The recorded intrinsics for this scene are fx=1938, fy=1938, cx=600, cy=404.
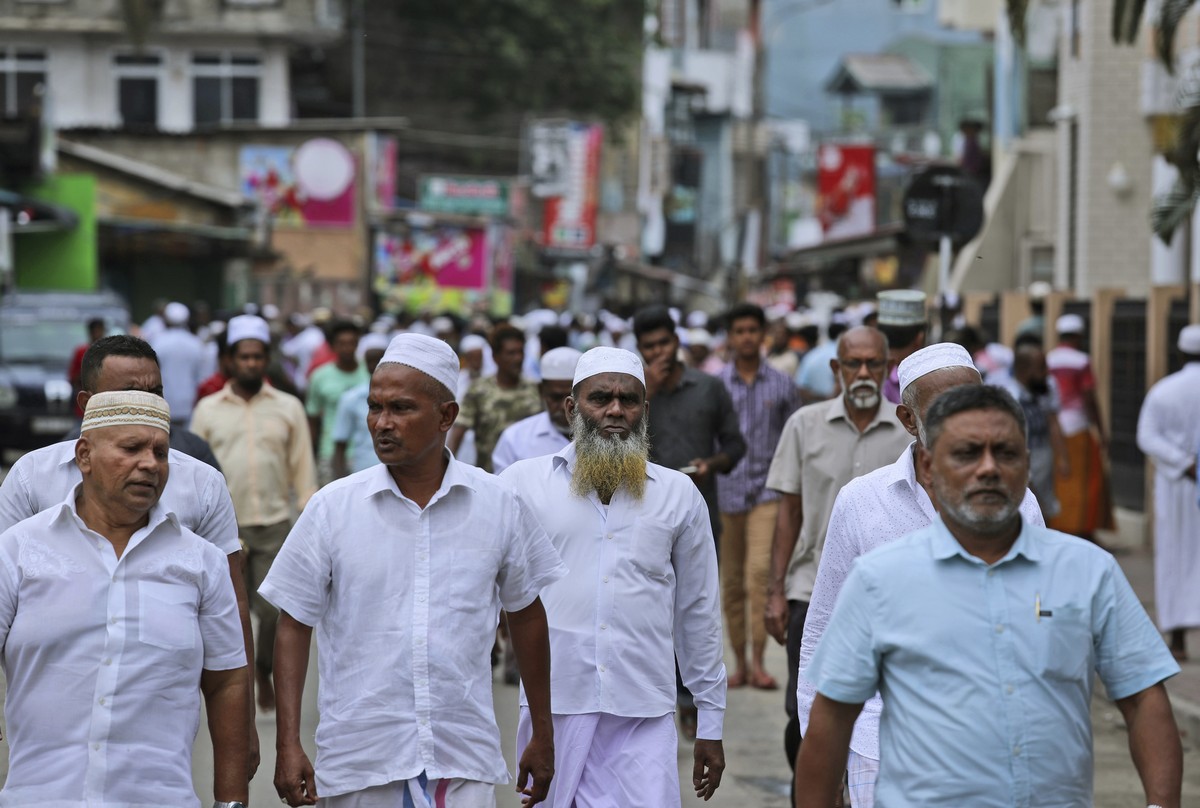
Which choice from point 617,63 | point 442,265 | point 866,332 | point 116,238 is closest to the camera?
point 866,332

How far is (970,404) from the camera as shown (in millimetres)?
3900

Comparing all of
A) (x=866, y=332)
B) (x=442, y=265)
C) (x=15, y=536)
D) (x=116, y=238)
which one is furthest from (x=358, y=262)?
(x=15, y=536)

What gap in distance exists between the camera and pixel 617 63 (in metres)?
49.6

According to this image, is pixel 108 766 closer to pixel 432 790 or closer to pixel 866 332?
pixel 432 790

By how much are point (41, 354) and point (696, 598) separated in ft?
57.9

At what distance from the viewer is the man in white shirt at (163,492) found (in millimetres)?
5469

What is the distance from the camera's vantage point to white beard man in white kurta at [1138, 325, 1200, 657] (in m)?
11.3

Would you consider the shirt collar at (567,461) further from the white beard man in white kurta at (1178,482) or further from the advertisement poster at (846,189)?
the advertisement poster at (846,189)

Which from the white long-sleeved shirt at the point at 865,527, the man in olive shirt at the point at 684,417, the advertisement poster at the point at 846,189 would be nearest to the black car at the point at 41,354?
the man in olive shirt at the point at 684,417

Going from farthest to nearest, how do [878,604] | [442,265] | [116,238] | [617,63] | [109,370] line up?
[617,63] → [442,265] → [116,238] → [109,370] → [878,604]

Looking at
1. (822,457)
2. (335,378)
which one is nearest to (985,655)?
(822,457)

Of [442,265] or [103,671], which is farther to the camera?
[442,265]

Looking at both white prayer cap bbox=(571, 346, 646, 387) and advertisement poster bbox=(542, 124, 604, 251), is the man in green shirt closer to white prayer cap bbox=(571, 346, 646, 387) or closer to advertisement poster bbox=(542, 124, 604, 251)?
white prayer cap bbox=(571, 346, 646, 387)

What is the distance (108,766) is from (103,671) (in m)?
0.21
